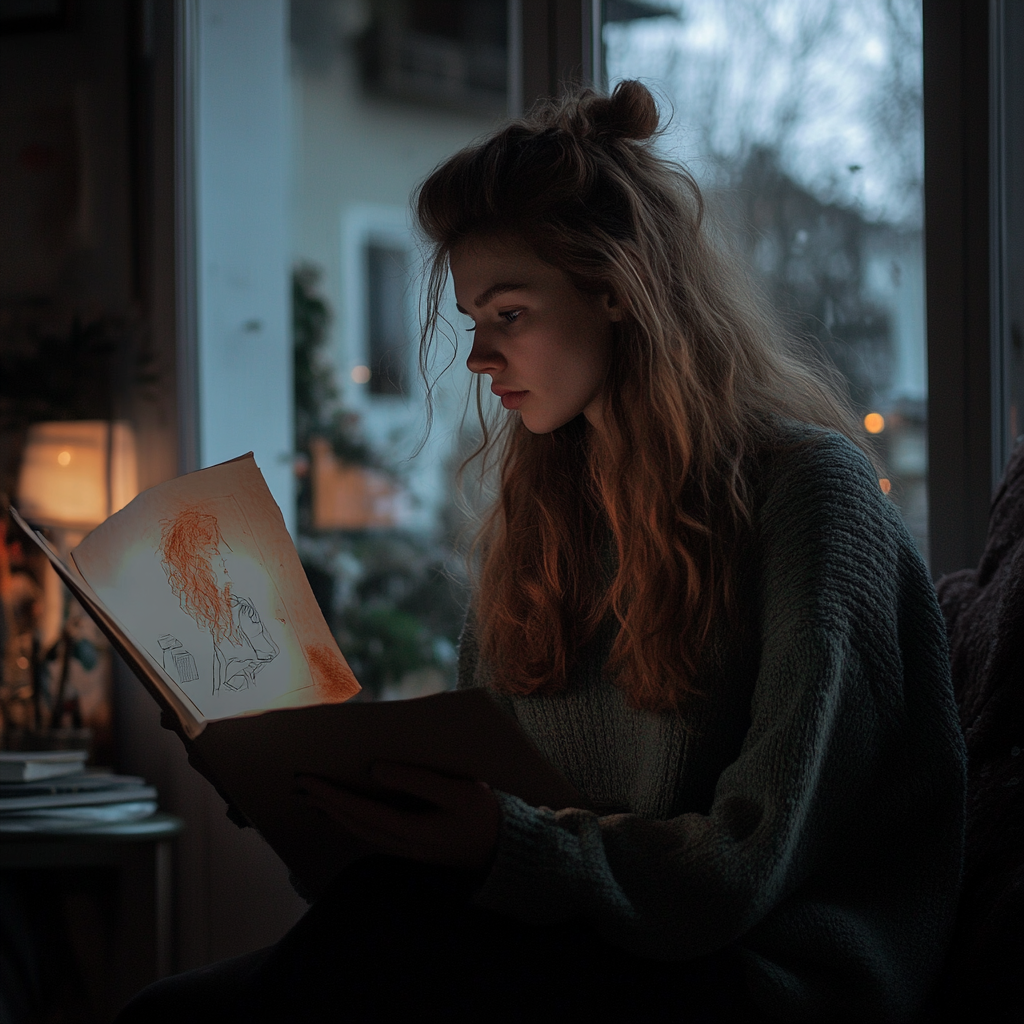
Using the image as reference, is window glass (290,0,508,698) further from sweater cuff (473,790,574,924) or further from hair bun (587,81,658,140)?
sweater cuff (473,790,574,924)

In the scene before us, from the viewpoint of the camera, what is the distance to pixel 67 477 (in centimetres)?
187

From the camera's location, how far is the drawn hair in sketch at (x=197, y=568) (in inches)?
37.7

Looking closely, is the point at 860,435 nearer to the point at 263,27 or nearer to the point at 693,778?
the point at 693,778

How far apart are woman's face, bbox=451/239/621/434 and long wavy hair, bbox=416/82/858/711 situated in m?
0.02

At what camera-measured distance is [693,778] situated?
37.0 inches

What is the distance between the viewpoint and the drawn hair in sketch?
3.14 feet

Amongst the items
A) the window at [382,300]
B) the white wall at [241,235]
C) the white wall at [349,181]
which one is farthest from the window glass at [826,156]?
the window at [382,300]

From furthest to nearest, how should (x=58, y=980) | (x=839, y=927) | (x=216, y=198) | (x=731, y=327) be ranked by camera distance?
1. (x=216, y=198)
2. (x=58, y=980)
3. (x=731, y=327)
4. (x=839, y=927)

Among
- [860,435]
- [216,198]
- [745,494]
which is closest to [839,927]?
[745,494]

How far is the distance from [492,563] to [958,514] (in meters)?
0.66

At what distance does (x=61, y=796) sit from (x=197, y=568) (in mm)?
785

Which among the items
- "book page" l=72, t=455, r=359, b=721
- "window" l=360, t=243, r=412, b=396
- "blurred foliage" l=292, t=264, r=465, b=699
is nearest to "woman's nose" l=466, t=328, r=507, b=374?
"book page" l=72, t=455, r=359, b=721

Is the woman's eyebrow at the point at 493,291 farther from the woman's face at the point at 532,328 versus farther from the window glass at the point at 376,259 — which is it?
the window glass at the point at 376,259

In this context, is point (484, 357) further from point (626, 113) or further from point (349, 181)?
point (349, 181)
